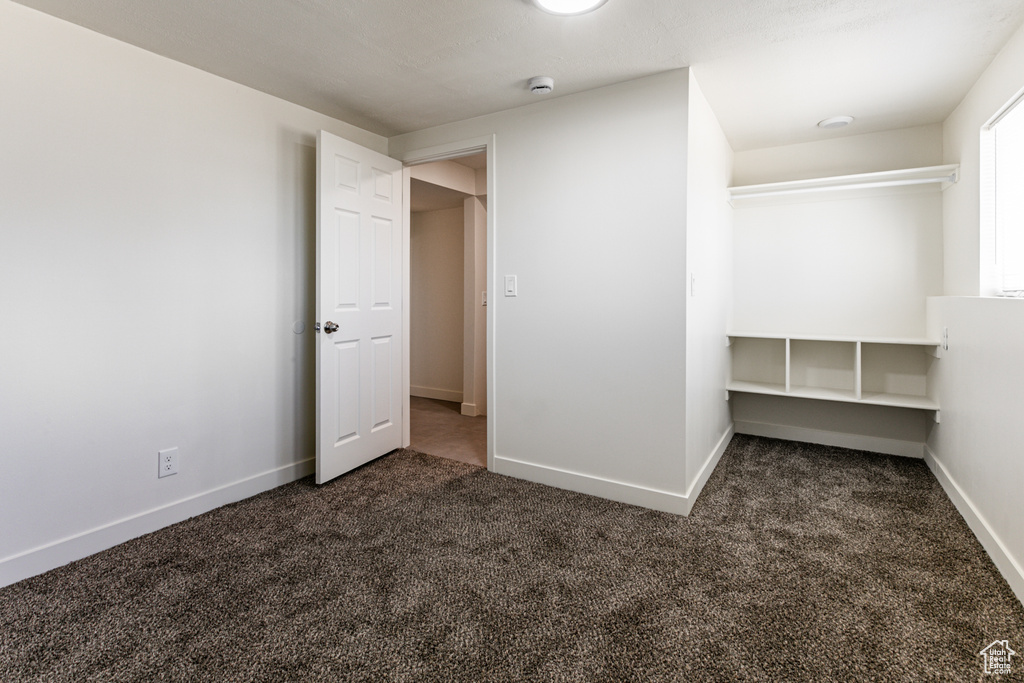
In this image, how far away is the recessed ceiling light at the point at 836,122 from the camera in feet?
9.71

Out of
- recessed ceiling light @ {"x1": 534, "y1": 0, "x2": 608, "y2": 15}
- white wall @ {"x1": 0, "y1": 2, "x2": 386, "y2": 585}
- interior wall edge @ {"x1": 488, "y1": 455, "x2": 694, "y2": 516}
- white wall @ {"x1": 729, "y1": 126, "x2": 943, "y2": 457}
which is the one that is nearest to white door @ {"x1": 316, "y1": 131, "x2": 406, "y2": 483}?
white wall @ {"x1": 0, "y1": 2, "x2": 386, "y2": 585}

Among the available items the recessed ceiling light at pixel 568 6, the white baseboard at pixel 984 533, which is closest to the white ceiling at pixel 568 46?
the recessed ceiling light at pixel 568 6

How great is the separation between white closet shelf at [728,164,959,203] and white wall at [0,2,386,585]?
9.46 ft

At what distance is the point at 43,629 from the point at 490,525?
159 centimetres

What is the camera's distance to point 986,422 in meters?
2.11

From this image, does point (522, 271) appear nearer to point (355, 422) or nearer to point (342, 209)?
point (342, 209)

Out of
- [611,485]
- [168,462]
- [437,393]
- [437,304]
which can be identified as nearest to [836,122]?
[611,485]

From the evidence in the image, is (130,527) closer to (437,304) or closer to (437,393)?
(437,393)

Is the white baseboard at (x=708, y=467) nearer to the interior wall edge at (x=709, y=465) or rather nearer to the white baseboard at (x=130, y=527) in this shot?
the interior wall edge at (x=709, y=465)

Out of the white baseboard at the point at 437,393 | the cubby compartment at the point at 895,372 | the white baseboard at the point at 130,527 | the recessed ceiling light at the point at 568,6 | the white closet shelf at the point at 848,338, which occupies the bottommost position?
the white baseboard at the point at 130,527

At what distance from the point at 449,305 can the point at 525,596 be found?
3.96 meters

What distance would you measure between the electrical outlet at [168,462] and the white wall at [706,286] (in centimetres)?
249

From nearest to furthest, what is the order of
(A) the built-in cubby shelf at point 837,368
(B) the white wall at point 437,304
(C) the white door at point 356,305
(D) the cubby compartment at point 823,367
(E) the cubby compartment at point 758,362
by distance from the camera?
(C) the white door at point 356,305 → (A) the built-in cubby shelf at point 837,368 → (D) the cubby compartment at point 823,367 → (E) the cubby compartment at point 758,362 → (B) the white wall at point 437,304

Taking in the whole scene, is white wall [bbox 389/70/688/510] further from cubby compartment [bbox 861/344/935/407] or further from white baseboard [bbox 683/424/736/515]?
cubby compartment [bbox 861/344/935/407]
